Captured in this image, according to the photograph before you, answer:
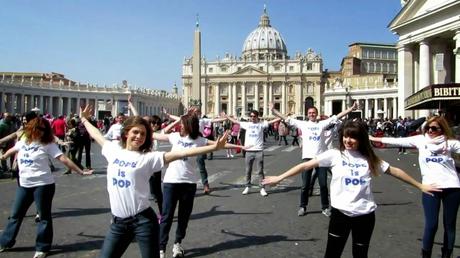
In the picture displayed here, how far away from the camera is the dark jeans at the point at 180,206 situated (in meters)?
5.05

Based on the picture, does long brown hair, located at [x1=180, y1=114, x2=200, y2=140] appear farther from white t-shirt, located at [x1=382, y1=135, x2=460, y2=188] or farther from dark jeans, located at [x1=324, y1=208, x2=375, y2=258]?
white t-shirt, located at [x1=382, y1=135, x2=460, y2=188]

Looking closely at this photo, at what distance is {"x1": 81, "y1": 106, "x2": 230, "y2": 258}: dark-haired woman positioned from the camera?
342 centimetres

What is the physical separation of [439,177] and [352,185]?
4.47ft

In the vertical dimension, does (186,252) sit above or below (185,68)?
below

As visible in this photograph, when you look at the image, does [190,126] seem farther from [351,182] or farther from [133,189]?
[351,182]

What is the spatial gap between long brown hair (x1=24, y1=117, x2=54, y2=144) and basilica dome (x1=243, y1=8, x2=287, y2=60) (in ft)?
417

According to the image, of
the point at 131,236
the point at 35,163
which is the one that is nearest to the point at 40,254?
the point at 35,163

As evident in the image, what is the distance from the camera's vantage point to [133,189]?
3.50 m

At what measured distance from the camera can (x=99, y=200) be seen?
8.37 meters

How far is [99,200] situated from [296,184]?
4.49 meters

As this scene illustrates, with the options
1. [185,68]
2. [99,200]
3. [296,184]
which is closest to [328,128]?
[296,184]

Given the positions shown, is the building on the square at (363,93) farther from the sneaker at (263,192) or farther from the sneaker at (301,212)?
the sneaker at (301,212)

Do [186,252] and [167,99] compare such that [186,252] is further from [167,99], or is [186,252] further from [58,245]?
[167,99]

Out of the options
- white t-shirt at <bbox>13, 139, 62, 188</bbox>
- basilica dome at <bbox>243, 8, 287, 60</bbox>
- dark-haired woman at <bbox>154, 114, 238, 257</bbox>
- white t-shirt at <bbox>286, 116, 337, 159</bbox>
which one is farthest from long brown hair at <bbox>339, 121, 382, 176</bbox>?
basilica dome at <bbox>243, 8, 287, 60</bbox>
